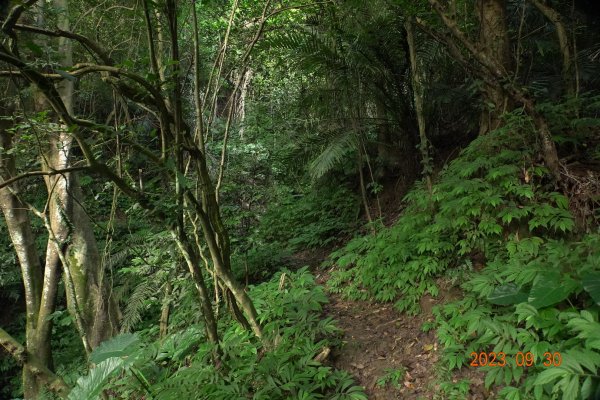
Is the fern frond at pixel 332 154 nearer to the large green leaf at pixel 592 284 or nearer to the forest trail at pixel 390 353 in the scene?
the forest trail at pixel 390 353

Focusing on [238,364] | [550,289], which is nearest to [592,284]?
[550,289]

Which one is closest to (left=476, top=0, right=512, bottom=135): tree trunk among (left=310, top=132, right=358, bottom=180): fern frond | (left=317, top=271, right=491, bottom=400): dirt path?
(left=310, top=132, right=358, bottom=180): fern frond

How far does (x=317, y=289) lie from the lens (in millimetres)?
3699

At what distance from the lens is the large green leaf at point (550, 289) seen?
2.11 metres

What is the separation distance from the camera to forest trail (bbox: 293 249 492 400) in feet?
8.52

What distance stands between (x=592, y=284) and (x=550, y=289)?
23 centimetres

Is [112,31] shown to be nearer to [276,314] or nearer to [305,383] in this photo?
[276,314]

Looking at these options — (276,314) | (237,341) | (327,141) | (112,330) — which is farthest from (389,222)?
(112,330)

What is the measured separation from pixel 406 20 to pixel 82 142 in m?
3.75
